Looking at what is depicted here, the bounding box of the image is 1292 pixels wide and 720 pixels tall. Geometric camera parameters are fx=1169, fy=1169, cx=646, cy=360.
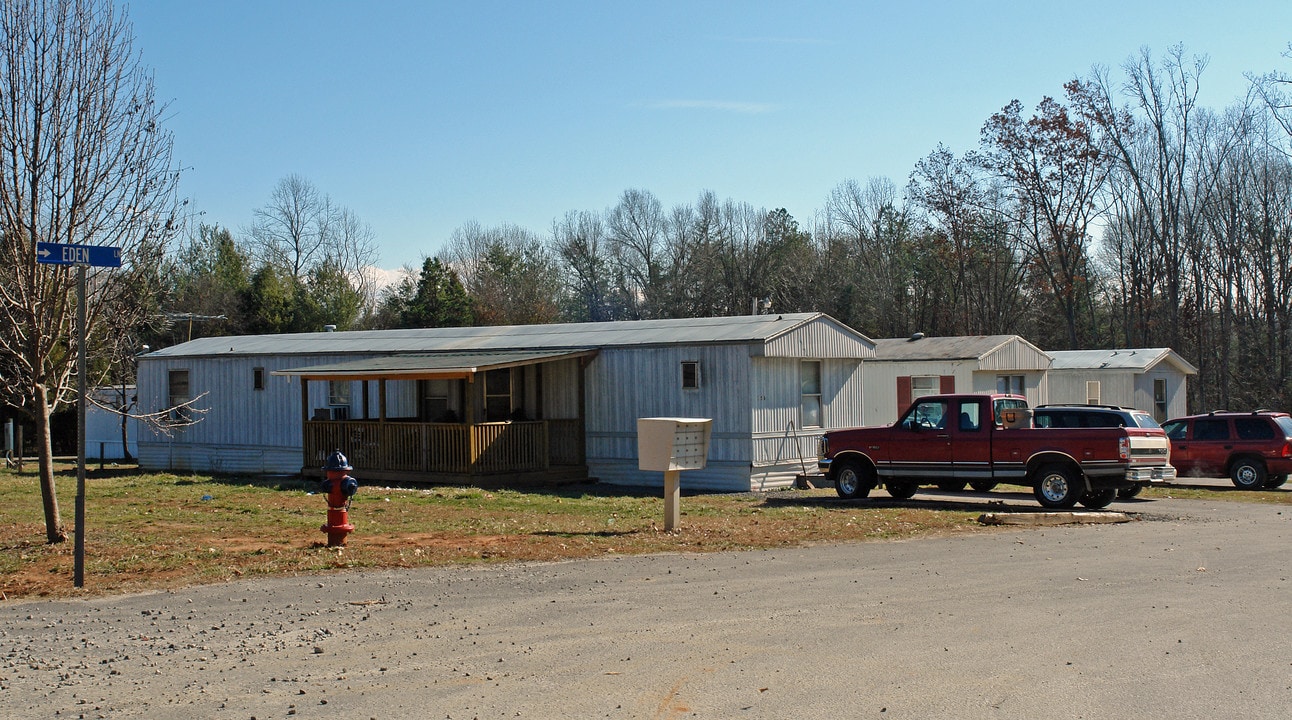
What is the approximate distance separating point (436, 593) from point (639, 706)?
4.05 m

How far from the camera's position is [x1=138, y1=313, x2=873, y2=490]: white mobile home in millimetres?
22859

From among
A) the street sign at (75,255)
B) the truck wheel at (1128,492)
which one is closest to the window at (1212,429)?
the truck wheel at (1128,492)

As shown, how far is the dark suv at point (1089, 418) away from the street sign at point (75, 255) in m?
15.0

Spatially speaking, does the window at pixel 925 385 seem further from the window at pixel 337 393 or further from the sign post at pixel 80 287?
the sign post at pixel 80 287

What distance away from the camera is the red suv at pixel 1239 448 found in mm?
23094

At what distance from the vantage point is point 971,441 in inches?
756

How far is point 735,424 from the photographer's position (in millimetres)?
22672

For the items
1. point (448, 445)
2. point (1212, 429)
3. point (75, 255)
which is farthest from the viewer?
point (1212, 429)

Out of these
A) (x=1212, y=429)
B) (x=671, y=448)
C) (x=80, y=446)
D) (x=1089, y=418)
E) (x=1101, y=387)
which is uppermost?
(x=1101, y=387)

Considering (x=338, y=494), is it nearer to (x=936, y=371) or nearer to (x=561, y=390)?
(x=561, y=390)

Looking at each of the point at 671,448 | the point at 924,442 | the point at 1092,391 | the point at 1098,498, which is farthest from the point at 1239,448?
the point at 671,448

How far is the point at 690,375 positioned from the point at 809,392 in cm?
277

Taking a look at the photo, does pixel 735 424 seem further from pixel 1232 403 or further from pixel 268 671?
pixel 1232 403

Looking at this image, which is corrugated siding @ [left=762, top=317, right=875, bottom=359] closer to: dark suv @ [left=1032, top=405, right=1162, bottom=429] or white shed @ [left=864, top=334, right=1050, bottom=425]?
white shed @ [left=864, top=334, right=1050, bottom=425]
